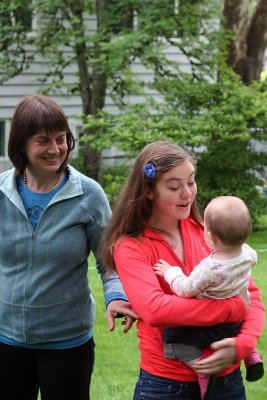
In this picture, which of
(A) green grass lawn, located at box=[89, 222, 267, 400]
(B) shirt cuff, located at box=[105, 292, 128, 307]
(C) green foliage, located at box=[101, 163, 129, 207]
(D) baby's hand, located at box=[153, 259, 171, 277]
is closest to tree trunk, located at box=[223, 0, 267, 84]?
(C) green foliage, located at box=[101, 163, 129, 207]

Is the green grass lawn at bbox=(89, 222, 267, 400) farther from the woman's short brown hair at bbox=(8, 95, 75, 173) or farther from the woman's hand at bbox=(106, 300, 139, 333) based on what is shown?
the woman's short brown hair at bbox=(8, 95, 75, 173)

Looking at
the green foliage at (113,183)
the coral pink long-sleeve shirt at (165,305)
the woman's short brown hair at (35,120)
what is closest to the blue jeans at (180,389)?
the coral pink long-sleeve shirt at (165,305)

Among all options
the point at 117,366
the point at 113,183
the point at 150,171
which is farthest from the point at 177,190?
the point at 113,183

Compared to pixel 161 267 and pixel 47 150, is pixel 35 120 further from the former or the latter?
pixel 161 267

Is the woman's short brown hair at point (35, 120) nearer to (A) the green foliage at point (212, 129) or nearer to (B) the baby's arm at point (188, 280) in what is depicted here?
(B) the baby's arm at point (188, 280)

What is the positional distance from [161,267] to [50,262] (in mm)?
639

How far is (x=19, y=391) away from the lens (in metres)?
3.23

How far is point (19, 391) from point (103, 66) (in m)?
9.71

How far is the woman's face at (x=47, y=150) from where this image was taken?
3055mm

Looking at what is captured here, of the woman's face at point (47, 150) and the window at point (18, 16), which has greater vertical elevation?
the woman's face at point (47, 150)

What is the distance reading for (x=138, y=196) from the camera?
274 centimetres

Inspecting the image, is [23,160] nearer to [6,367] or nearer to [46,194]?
[46,194]

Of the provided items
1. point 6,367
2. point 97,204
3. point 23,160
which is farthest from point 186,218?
point 6,367

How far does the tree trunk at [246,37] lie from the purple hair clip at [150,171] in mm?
12993
